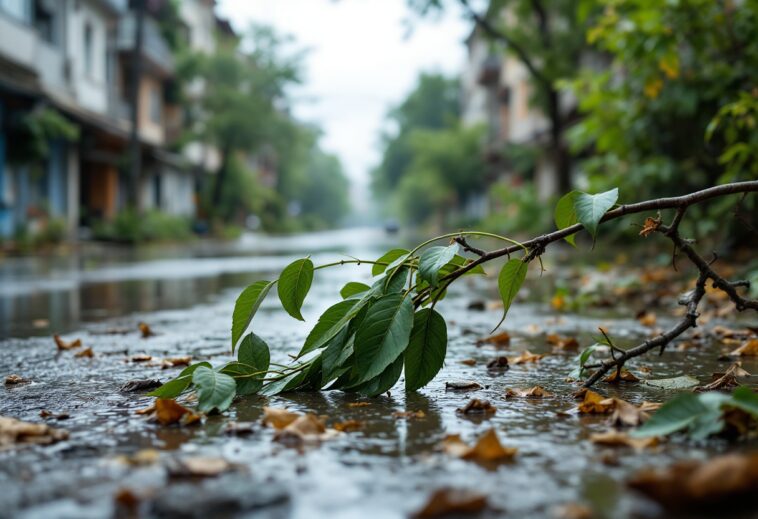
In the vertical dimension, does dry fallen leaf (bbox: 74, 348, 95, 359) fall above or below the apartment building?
below

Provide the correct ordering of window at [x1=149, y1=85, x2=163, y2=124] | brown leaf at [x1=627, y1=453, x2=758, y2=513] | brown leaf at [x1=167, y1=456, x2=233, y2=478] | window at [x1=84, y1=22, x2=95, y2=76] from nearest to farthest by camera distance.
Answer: brown leaf at [x1=627, y1=453, x2=758, y2=513] → brown leaf at [x1=167, y1=456, x2=233, y2=478] → window at [x1=84, y1=22, x2=95, y2=76] → window at [x1=149, y1=85, x2=163, y2=124]

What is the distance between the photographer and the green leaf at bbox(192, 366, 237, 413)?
1714 mm

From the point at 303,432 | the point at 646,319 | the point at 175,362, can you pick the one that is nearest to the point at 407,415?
the point at 303,432

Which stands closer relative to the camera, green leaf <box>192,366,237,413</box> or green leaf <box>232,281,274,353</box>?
green leaf <box>192,366,237,413</box>

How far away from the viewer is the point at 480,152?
37.8m

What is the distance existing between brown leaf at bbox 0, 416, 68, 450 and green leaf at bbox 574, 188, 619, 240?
1204 millimetres

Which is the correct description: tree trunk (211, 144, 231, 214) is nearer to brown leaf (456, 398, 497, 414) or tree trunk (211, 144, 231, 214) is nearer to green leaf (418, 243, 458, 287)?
green leaf (418, 243, 458, 287)

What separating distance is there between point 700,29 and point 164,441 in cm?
496

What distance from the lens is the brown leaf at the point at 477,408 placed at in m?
1.76

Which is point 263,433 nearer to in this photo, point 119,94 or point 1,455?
point 1,455

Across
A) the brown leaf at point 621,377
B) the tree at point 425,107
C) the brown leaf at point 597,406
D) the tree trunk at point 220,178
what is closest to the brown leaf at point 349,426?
the brown leaf at point 597,406

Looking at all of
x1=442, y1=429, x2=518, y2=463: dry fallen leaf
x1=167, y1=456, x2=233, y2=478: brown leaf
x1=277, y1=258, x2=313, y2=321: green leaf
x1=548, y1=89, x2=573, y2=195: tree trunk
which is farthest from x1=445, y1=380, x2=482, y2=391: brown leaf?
x1=548, y1=89, x2=573, y2=195: tree trunk

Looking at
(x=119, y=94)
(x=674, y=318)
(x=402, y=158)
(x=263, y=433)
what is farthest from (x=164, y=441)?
(x=402, y=158)

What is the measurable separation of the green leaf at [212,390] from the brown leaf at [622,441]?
81 cm
